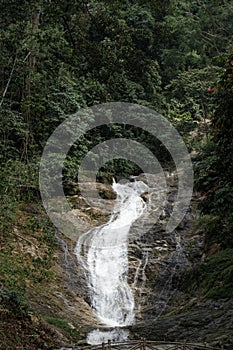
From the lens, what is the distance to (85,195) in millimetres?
18172

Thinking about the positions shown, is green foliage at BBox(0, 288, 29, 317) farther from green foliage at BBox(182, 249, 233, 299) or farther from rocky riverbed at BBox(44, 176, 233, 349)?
green foliage at BBox(182, 249, 233, 299)

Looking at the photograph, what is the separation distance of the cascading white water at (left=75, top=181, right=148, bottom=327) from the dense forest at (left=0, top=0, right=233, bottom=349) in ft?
4.40

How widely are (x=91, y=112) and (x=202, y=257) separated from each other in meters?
10.3

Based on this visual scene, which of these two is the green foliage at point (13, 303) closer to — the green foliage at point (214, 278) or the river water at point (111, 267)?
the river water at point (111, 267)

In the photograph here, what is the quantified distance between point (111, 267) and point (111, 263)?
0.77ft

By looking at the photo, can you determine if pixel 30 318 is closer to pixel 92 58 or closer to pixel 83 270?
pixel 83 270

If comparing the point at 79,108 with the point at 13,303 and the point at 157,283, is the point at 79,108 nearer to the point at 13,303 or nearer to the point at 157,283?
the point at 157,283

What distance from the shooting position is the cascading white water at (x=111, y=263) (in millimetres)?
11906

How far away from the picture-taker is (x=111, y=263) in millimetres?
14109

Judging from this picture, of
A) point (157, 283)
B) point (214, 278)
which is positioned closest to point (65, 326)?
point (214, 278)

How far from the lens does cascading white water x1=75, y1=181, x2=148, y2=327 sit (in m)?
11.9

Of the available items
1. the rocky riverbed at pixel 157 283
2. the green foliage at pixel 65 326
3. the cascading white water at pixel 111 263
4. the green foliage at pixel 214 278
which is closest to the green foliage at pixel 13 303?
the green foliage at pixel 65 326

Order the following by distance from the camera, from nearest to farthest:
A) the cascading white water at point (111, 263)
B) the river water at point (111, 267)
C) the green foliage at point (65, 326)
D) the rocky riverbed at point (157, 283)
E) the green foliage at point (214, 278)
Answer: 1. the rocky riverbed at point (157, 283)
2. the green foliage at point (65, 326)
3. the green foliage at point (214, 278)
4. the river water at point (111, 267)
5. the cascading white water at point (111, 263)

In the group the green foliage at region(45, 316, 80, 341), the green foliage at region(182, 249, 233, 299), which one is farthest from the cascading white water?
the green foliage at region(182, 249, 233, 299)
